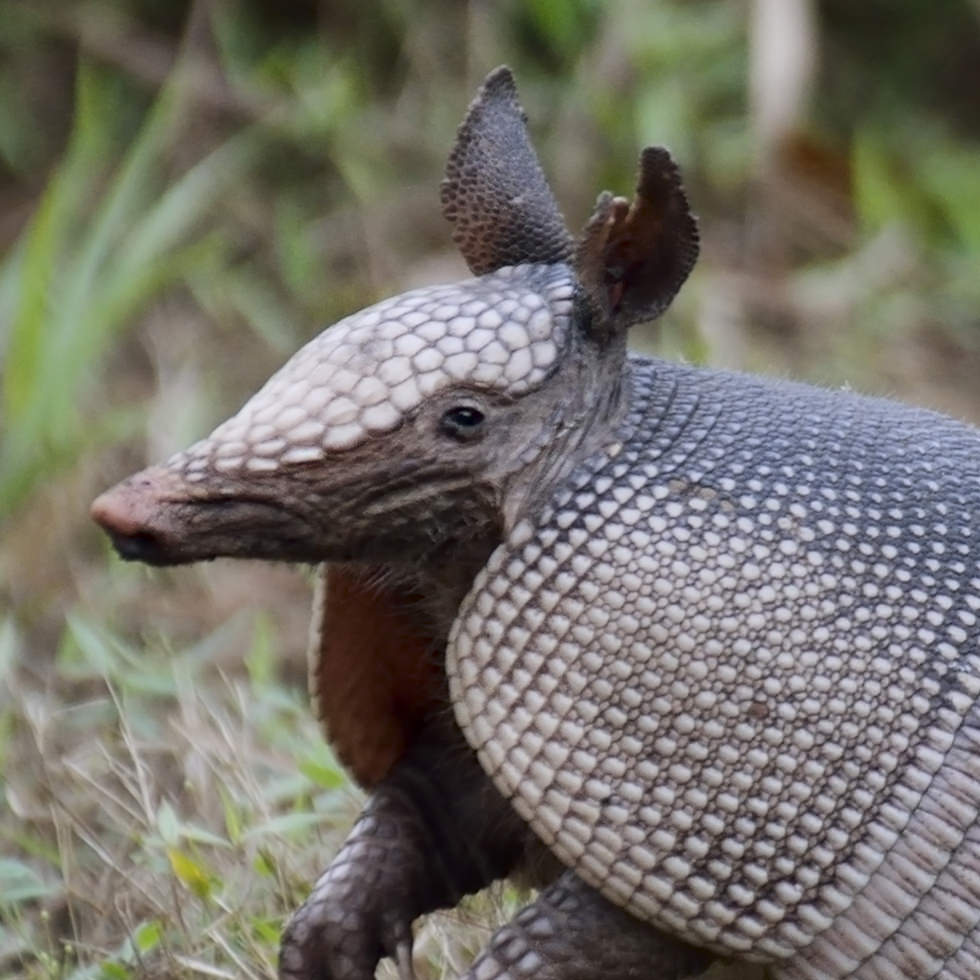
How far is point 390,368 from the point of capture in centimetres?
239

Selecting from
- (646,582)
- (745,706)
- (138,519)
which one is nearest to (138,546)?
(138,519)

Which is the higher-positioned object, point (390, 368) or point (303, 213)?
point (390, 368)

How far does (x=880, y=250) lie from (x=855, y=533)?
17.2 ft

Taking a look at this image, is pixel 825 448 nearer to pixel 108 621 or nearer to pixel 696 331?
pixel 108 621

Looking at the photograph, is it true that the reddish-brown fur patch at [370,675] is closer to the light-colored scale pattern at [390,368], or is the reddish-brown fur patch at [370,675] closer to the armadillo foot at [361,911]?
the armadillo foot at [361,911]

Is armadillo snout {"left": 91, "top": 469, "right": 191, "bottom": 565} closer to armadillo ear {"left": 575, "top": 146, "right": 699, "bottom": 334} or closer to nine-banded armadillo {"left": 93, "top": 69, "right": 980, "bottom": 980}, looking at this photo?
nine-banded armadillo {"left": 93, "top": 69, "right": 980, "bottom": 980}

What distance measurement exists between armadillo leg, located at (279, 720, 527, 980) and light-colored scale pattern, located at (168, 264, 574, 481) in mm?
691

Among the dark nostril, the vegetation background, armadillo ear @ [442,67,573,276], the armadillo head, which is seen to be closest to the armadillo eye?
the armadillo head

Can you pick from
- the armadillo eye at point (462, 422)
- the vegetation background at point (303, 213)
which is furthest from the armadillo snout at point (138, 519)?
the vegetation background at point (303, 213)

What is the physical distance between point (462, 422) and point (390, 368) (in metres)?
0.12

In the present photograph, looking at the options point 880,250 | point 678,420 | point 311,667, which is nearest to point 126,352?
point 880,250

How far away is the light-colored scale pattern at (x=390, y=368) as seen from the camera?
2.34 m

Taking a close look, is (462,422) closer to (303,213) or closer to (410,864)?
(410,864)

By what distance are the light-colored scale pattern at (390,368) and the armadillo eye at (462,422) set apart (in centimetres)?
3
